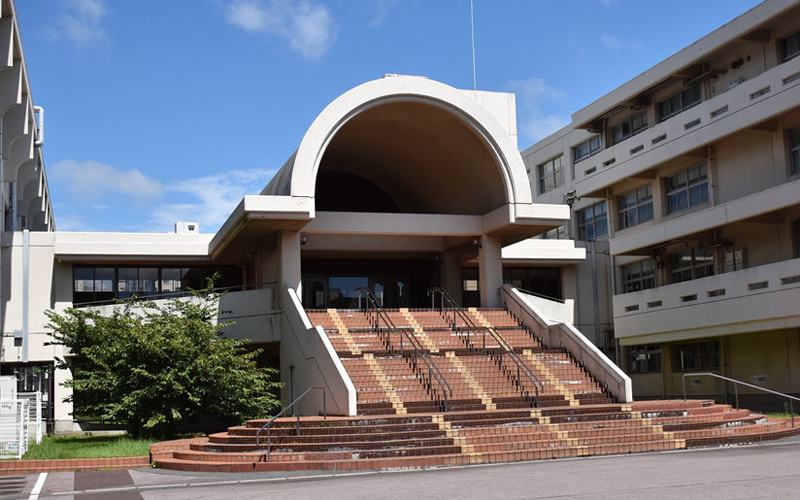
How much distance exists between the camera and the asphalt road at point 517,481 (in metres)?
11.0

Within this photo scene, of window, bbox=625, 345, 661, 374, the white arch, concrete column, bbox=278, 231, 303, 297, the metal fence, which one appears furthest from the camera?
window, bbox=625, 345, 661, 374

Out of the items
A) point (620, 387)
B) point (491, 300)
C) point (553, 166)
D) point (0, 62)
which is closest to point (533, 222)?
point (491, 300)

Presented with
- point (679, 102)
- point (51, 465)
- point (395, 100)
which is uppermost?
point (679, 102)

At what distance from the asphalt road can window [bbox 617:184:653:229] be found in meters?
19.4

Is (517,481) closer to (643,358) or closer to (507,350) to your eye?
(507,350)

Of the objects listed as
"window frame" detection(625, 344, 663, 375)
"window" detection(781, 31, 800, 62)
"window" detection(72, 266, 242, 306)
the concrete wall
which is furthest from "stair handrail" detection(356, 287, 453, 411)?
"window" detection(781, 31, 800, 62)

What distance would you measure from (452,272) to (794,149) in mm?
11923

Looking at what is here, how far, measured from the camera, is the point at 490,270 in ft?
91.2

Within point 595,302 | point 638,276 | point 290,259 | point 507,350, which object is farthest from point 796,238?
point 290,259

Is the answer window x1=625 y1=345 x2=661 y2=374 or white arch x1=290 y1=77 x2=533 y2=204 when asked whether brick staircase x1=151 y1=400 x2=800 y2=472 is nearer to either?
white arch x1=290 y1=77 x2=533 y2=204

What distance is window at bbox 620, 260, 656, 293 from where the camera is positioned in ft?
116

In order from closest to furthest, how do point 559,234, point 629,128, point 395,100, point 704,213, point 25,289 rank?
1. point 395,100
2. point 25,289
3. point 704,213
4. point 629,128
5. point 559,234

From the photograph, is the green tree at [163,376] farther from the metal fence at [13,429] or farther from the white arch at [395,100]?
the white arch at [395,100]

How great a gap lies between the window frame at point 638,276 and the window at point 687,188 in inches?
109
